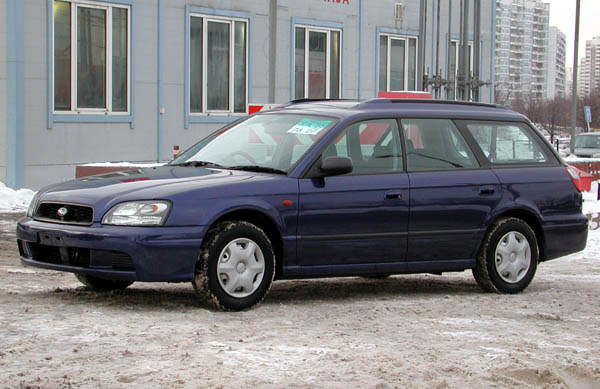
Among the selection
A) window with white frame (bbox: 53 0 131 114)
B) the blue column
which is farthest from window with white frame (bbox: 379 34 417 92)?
the blue column

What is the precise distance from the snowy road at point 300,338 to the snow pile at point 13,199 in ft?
23.9

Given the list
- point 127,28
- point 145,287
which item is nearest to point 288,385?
point 145,287

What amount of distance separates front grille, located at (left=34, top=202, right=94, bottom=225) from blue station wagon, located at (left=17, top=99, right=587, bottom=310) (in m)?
0.01

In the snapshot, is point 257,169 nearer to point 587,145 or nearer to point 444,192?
point 444,192

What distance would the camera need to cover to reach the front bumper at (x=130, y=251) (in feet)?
22.9

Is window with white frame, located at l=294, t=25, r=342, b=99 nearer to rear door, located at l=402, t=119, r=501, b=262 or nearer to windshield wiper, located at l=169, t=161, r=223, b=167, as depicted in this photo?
rear door, located at l=402, t=119, r=501, b=262

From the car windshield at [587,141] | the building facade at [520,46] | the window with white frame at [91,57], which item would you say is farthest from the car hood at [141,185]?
the building facade at [520,46]

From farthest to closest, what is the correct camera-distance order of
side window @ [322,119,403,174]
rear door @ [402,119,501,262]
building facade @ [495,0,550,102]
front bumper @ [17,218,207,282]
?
building facade @ [495,0,550,102] < rear door @ [402,119,501,262] < side window @ [322,119,403,174] < front bumper @ [17,218,207,282]

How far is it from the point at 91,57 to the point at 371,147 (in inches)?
504

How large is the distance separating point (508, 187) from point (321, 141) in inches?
75.0

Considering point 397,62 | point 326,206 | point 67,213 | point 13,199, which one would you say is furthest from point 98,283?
point 397,62

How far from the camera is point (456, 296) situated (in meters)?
8.67

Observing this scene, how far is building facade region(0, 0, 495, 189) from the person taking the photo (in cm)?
1873

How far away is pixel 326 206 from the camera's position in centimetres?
776
